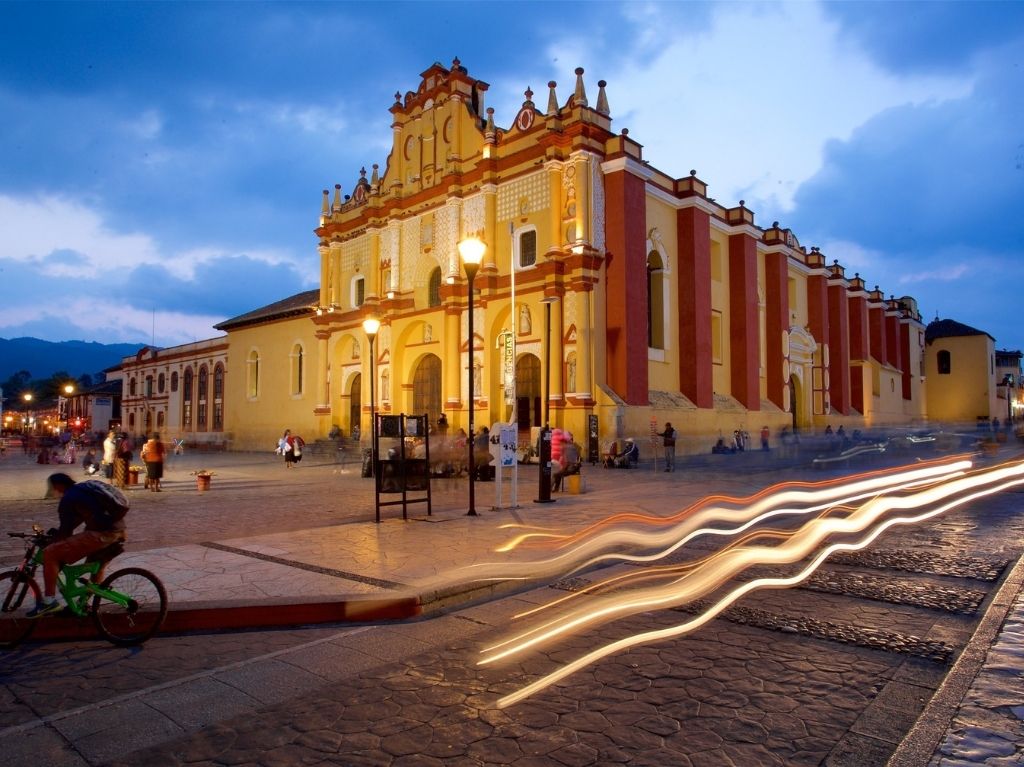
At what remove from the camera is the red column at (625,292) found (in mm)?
27859

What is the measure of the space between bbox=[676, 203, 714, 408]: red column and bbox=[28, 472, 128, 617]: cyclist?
28.2m

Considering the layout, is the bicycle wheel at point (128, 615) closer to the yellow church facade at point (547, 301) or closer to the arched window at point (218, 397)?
the yellow church facade at point (547, 301)

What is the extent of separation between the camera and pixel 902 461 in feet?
89.4

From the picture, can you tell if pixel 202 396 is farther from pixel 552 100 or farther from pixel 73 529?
pixel 73 529

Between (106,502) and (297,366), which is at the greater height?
(297,366)

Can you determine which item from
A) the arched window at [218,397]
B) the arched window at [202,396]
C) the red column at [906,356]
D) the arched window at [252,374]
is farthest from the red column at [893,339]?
the arched window at [202,396]

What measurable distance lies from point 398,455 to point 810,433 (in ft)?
112

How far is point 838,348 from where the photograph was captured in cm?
4662

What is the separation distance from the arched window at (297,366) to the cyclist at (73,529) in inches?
1587

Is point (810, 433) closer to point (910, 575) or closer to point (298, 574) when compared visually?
point (910, 575)

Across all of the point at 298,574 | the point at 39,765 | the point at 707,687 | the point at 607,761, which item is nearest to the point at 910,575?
the point at 707,687

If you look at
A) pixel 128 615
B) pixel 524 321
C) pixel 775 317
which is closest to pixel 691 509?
pixel 128 615

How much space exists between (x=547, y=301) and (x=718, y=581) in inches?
634

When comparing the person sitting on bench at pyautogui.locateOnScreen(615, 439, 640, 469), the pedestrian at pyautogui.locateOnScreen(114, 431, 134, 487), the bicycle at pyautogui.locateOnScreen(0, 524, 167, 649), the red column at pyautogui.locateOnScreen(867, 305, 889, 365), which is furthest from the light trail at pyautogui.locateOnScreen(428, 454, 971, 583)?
the red column at pyautogui.locateOnScreen(867, 305, 889, 365)
